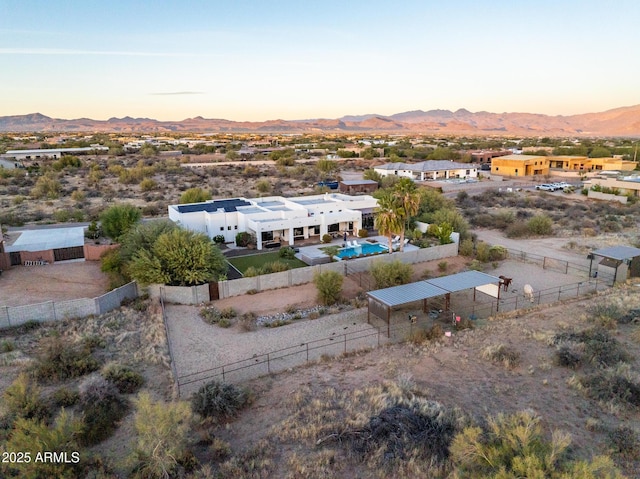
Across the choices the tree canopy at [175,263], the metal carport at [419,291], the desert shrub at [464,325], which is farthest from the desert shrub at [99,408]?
the desert shrub at [464,325]

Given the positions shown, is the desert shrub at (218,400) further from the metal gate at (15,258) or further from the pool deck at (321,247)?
the metal gate at (15,258)

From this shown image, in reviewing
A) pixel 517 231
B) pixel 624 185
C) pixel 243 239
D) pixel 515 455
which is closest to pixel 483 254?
pixel 517 231

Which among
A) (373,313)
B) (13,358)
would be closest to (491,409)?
(373,313)

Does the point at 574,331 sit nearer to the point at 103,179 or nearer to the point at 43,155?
the point at 103,179

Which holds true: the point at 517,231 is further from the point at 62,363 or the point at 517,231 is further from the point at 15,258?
the point at 15,258

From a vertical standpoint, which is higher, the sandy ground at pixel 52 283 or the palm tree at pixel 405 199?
the palm tree at pixel 405 199
